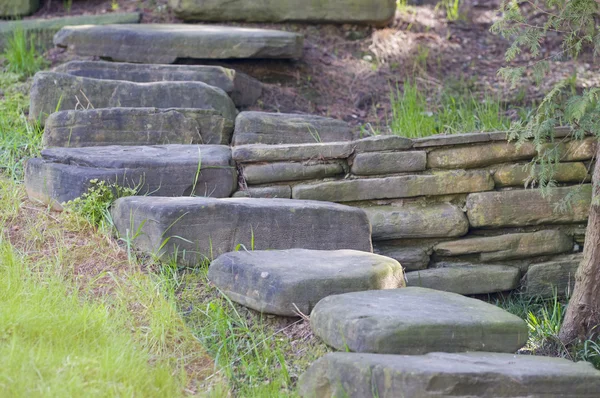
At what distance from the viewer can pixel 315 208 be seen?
358 cm

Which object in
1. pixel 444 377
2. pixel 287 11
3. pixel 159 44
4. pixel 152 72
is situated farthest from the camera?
pixel 287 11

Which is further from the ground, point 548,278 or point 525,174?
point 525,174

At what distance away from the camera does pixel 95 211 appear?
3646mm

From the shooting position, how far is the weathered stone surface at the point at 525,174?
414cm

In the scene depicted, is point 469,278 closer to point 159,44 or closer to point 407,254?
point 407,254

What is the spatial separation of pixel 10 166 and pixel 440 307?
266 centimetres

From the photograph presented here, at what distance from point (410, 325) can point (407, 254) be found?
153cm

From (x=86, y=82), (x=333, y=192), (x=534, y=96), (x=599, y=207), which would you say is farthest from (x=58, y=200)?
(x=534, y=96)

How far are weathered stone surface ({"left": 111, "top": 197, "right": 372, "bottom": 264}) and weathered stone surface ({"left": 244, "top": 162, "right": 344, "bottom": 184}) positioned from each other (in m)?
0.37

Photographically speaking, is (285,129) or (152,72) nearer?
(285,129)

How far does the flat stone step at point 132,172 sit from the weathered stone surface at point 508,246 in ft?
4.34

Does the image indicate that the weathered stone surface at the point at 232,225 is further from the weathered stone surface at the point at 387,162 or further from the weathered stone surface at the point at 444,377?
the weathered stone surface at the point at 444,377

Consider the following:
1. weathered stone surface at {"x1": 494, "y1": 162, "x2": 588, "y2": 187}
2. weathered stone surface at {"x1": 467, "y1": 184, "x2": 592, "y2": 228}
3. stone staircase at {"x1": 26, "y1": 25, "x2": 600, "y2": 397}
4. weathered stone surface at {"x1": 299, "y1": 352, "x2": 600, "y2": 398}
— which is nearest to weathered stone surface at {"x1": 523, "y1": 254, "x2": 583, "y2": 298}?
stone staircase at {"x1": 26, "y1": 25, "x2": 600, "y2": 397}

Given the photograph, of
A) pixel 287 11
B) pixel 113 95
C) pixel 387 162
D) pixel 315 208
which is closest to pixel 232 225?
pixel 315 208
